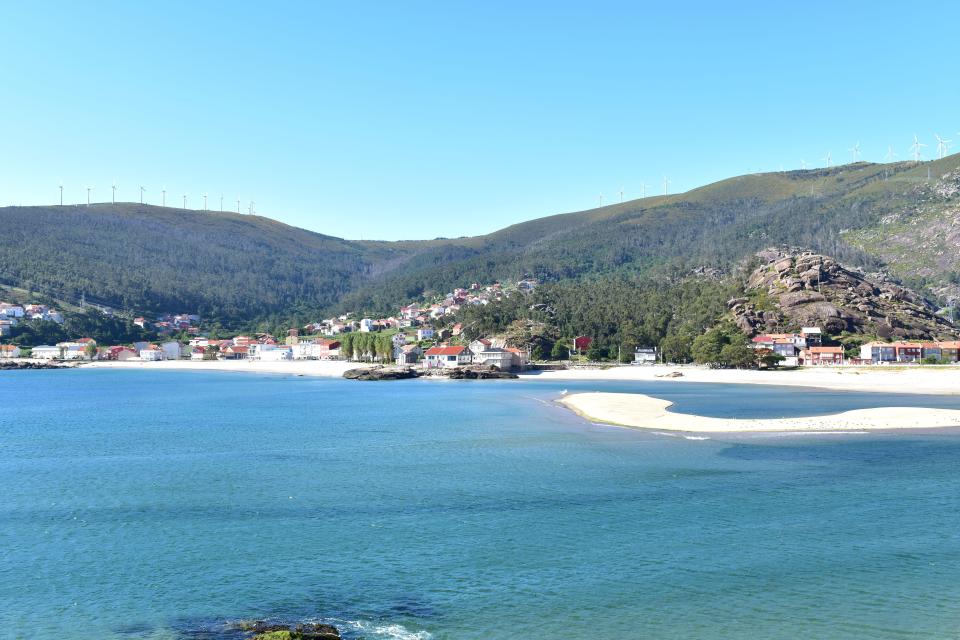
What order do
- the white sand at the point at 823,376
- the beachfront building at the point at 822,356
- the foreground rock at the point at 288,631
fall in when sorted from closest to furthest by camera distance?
the foreground rock at the point at 288,631 < the white sand at the point at 823,376 < the beachfront building at the point at 822,356

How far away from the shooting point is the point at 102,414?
7125 centimetres

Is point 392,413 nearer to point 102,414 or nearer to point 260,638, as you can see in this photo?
point 102,414

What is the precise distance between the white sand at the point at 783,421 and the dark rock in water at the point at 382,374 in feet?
233

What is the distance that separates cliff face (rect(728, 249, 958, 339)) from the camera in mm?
136250

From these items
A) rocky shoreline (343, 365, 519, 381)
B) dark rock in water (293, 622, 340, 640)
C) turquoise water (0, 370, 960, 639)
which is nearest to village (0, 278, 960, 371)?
rocky shoreline (343, 365, 519, 381)

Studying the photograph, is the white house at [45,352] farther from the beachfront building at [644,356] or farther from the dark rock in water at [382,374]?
the beachfront building at [644,356]

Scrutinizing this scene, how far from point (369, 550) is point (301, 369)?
142 meters

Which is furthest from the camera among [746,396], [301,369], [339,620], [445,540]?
[301,369]

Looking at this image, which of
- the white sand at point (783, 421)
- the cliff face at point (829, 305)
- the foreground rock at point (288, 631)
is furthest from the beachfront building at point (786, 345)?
the foreground rock at point (288, 631)

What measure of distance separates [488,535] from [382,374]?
107249 mm

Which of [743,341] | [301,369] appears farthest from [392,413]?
[301,369]

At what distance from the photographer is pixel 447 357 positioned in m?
150

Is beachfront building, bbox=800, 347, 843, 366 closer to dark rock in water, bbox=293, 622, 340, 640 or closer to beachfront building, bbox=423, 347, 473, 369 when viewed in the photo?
beachfront building, bbox=423, 347, 473, 369

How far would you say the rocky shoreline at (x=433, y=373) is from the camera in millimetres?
129500
